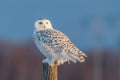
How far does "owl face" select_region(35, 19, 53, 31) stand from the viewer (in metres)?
13.1

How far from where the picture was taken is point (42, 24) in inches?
525

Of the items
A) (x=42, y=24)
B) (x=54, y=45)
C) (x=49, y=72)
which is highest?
(x=42, y=24)

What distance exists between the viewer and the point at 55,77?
10.5 meters

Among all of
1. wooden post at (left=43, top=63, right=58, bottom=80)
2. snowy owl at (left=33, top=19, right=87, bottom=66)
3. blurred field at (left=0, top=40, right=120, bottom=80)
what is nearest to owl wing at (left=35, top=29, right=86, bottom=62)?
snowy owl at (left=33, top=19, right=87, bottom=66)

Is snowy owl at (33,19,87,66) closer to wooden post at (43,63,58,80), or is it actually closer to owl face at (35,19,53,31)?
owl face at (35,19,53,31)

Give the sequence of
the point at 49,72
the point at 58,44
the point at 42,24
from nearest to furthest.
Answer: the point at 49,72
the point at 58,44
the point at 42,24

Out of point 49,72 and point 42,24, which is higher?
point 42,24

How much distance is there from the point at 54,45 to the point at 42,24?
2.05ft
